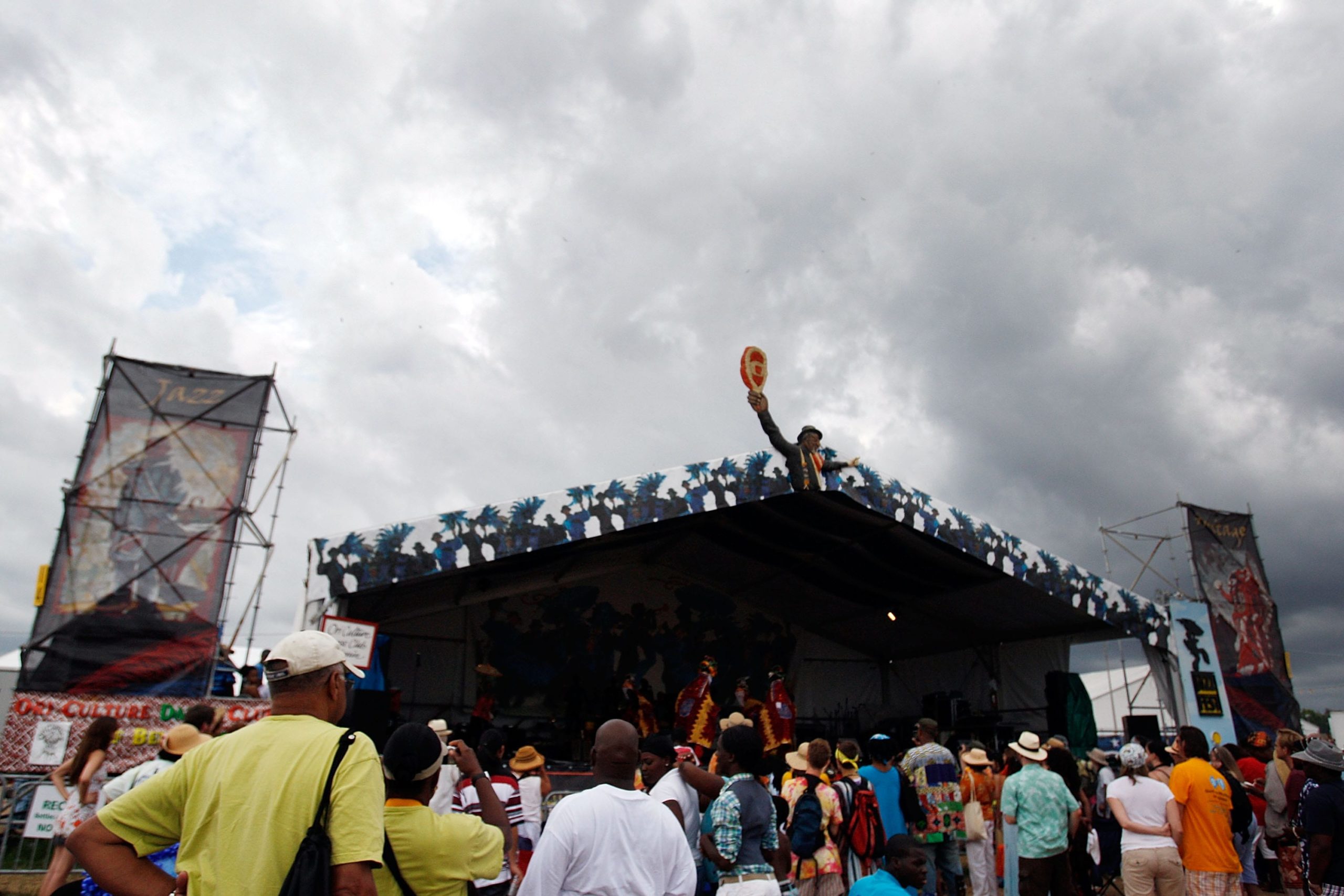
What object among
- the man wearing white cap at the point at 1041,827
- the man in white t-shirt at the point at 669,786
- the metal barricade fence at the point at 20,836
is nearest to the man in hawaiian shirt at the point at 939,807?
the man wearing white cap at the point at 1041,827

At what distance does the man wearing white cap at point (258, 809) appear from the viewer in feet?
4.83

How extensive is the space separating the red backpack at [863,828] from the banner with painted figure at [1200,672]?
847 cm

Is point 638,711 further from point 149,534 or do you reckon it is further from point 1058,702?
point 149,534

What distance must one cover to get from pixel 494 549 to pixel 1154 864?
Result: 18.8ft

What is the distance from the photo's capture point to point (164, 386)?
10.5 metres

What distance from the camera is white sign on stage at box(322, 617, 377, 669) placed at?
21.6ft

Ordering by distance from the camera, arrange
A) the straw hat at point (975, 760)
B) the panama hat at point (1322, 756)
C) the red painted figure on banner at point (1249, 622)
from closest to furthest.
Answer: the panama hat at point (1322, 756)
the straw hat at point (975, 760)
the red painted figure on banner at point (1249, 622)

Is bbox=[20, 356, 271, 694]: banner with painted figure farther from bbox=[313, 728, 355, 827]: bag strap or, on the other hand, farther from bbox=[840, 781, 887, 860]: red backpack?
bbox=[313, 728, 355, 827]: bag strap

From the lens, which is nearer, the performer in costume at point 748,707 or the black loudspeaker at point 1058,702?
the performer in costume at point 748,707

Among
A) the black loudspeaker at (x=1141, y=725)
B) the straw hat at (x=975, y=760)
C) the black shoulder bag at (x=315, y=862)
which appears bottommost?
the black shoulder bag at (x=315, y=862)

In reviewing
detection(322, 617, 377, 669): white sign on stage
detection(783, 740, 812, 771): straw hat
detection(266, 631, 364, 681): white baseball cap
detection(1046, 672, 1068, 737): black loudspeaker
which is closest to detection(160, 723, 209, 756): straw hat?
detection(266, 631, 364, 681): white baseball cap

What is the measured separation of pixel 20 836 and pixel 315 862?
916 cm

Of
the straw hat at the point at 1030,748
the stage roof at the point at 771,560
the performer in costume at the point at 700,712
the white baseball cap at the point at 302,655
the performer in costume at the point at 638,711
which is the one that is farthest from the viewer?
the performer in costume at the point at 638,711

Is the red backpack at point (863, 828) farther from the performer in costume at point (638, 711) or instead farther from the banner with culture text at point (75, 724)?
the performer in costume at point (638, 711)
